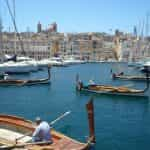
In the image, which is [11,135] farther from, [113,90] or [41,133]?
[113,90]

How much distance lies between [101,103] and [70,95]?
27.3 ft

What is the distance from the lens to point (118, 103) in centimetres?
4294

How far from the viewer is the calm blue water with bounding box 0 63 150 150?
26.7 metres

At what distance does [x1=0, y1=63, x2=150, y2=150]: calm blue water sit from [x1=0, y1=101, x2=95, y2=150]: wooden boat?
523 cm

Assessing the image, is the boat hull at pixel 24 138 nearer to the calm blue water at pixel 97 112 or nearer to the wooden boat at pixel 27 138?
the wooden boat at pixel 27 138

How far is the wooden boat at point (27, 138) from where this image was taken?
18016mm

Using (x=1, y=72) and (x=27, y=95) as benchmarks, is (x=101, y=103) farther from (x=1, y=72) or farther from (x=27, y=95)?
(x=1, y=72)

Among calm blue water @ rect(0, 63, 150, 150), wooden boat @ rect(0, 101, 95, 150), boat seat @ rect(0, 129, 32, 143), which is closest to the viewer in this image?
wooden boat @ rect(0, 101, 95, 150)

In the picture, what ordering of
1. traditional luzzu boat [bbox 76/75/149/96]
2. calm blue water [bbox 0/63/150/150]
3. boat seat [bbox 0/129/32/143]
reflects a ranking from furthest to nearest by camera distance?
traditional luzzu boat [bbox 76/75/149/96] < calm blue water [bbox 0/63/150/150] < boat seat [bbox 0/129/32/143]

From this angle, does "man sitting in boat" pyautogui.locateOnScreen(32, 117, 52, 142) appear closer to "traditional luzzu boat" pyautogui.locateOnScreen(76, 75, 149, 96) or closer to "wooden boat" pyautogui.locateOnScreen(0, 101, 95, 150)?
"wooden boat" pyautogui.locateOnScreen(0, 101, 95, 150)

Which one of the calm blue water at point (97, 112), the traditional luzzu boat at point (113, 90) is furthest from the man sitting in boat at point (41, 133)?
the traditional luzzu boat at point (113, 90)

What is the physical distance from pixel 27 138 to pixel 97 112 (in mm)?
17201

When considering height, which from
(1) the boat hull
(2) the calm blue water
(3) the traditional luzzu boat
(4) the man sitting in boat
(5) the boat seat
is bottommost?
(2) the calm blue water

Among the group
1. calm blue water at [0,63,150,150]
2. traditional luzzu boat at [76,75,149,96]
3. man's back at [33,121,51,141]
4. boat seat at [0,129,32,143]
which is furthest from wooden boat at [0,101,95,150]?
traditional luzzu boat at [76,75,149,96]
